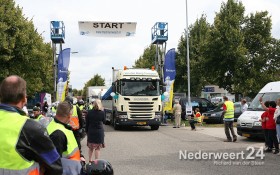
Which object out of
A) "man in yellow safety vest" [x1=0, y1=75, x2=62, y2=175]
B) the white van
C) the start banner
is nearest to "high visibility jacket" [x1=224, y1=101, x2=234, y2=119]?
the white van

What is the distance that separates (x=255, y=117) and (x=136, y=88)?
312 inches

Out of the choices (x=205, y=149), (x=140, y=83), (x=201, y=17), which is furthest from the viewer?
(x=201, y=17)

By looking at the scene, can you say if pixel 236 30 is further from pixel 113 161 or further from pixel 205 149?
pixel 113 161

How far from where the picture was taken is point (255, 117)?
14414mm

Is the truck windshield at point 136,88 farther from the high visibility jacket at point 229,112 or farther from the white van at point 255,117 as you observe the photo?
the white van at point 255,117

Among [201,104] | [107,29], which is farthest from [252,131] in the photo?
[201,104]

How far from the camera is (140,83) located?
21.0 meters

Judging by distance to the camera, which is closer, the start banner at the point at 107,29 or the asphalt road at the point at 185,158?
the asphalt road at the point at 185,158

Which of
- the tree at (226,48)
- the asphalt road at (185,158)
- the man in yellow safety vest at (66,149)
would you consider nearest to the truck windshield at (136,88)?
the asphalt road at (185,158)

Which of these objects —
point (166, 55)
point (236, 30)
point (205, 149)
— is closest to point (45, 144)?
point (205, 149)

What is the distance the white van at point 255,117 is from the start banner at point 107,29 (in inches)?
556

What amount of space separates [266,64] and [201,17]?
1414 cm

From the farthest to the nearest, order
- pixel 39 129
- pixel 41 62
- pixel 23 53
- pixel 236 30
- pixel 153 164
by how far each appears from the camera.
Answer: pixel 236 30, pixel 41 62, pixel 23 53, pixel 153 164, pixel 39 129

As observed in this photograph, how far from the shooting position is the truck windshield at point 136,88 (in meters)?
20.9
